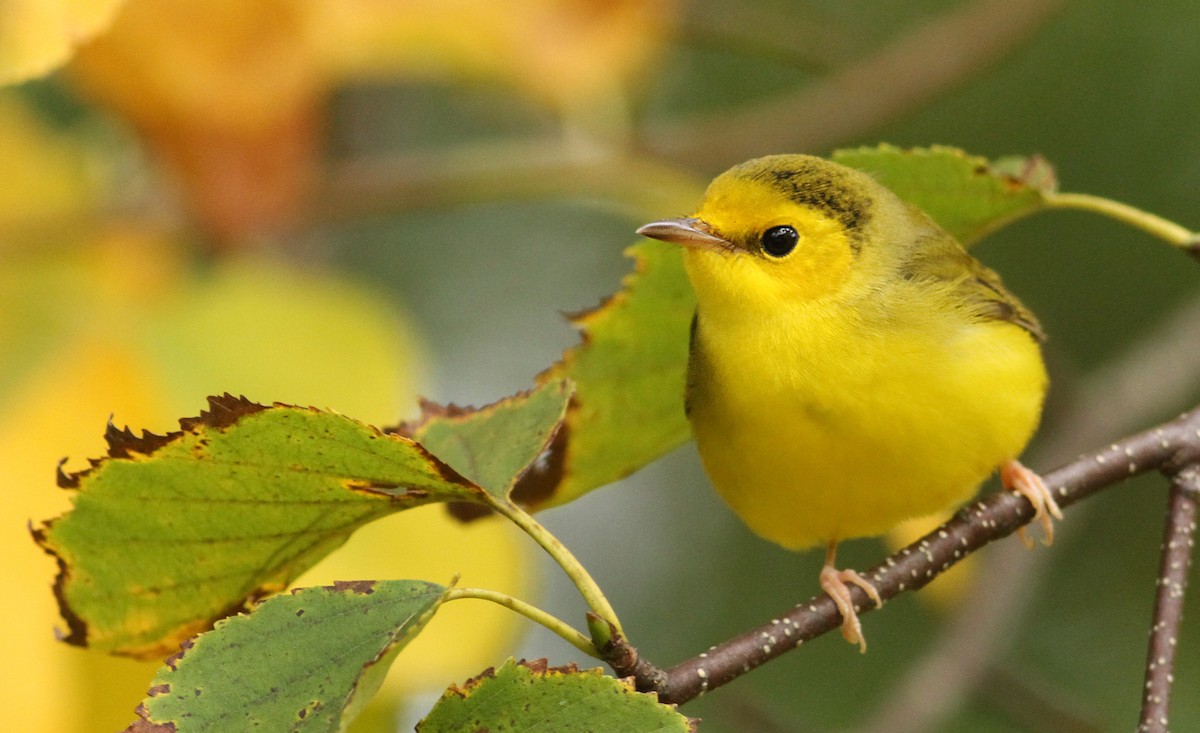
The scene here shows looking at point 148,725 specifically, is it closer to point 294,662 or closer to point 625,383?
point 294,662

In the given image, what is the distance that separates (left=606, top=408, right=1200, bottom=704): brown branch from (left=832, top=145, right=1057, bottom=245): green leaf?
0.26 meters

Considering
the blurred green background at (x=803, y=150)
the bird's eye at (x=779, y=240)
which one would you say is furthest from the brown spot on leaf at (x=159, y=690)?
the blurred green background at (x=803, y=150)

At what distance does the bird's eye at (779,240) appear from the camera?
1756 millimetres

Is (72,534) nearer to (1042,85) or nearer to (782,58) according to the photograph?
(782,58)

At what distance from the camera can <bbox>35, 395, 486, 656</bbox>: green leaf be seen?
1.02m

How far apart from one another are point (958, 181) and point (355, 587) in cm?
75

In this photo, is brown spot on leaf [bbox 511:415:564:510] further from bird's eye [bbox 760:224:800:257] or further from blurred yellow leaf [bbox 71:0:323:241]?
blurred yellow leaf [bbox 71:0:323:241]

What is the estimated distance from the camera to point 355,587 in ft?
3.36

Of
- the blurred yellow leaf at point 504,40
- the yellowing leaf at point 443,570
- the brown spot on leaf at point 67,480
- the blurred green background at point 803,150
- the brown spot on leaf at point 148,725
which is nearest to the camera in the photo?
the brown spot on leaf at point 148,725

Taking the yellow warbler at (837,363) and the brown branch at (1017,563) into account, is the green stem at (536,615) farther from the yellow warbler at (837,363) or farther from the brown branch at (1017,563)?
the brown branch at (1017,563)

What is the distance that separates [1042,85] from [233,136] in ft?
8.35

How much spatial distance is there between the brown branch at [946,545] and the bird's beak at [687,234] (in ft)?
1.36

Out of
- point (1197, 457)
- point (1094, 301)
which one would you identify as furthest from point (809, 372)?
point (1094, 301)

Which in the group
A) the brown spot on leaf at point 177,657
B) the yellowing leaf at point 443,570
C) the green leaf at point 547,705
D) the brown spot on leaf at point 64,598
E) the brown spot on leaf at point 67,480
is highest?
the yellowing leaf at point 443,570
